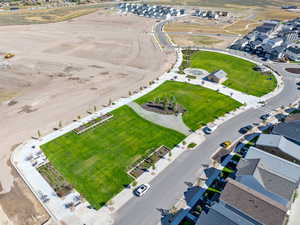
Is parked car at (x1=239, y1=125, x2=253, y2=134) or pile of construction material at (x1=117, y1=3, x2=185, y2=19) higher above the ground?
pile of construction material at (x1=117, y1=3, x2=185, y2=19)

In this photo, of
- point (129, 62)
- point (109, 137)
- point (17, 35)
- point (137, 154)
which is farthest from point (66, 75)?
point (17, 35)

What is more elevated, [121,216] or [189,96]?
[189,96]

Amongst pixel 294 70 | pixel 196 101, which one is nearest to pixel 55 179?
pixel 196 101

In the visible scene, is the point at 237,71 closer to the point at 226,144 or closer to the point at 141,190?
the point at 226,144

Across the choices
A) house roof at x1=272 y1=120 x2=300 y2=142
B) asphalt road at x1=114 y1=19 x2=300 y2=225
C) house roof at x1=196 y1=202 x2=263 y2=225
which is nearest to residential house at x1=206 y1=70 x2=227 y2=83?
asphalt road at x1=114 y1=19 x2=300 y2=225

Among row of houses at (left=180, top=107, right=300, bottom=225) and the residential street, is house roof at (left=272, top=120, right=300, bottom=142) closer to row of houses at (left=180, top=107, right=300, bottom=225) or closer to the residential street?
row of houses at (left=180, top=107, right=300, bottom=225)

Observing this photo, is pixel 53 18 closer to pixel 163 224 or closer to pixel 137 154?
pixel 137 154
